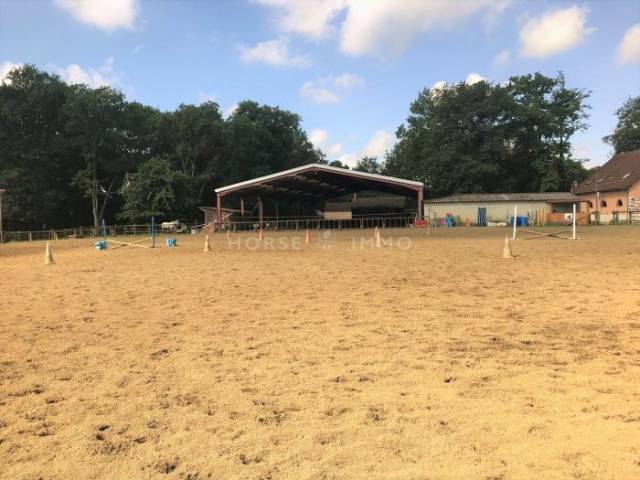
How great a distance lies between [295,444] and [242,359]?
1.87 metres

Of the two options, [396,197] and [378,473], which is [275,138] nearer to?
[396,197]

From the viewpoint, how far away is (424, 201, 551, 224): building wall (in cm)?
3956

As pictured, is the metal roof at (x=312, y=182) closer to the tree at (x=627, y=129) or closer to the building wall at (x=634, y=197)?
the building wall at (x=634, y=197)

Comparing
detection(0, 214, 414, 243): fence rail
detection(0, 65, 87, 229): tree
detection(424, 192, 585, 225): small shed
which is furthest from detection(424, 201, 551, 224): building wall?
detection(0, 65, 87, 229): tree

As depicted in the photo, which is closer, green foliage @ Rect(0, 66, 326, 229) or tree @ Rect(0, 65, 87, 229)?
tree @ Rect(0, 65, 87, 229)

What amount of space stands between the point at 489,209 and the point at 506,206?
4.48 feet

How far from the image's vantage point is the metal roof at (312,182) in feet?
104

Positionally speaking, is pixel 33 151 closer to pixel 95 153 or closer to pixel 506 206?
pixel 95 153

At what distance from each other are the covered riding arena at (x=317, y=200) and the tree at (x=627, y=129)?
26412 mm

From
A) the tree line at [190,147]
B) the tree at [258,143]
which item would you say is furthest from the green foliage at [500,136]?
the tree at [258,143]

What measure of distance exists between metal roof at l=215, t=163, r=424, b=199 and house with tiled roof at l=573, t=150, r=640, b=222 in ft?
54.4

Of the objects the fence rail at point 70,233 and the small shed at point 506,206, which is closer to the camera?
the fence rail at point 70,233

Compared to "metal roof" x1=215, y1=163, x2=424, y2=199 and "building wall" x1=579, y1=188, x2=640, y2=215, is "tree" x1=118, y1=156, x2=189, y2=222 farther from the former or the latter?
"building wall" x1=579, y1=188, x2=640, y2=215

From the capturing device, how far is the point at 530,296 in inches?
291
